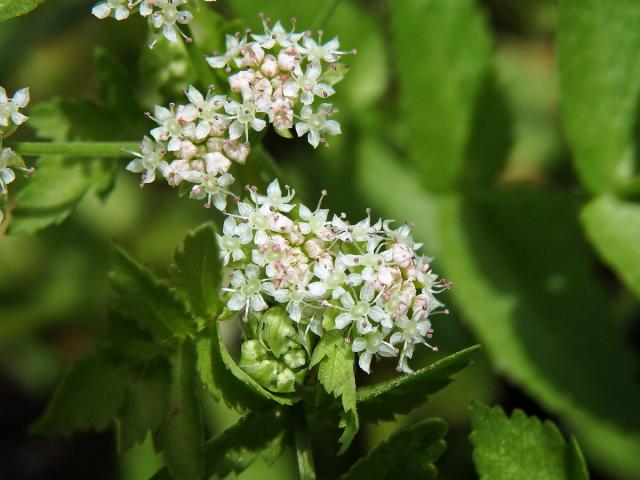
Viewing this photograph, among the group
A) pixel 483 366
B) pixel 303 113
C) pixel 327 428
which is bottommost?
pixel 327 428

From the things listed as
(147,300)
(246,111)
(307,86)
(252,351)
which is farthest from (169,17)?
(252,351)

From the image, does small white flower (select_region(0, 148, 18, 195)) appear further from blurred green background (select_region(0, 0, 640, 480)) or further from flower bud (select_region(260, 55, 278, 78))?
flower bud (select_region(260, 55, 278, 78))

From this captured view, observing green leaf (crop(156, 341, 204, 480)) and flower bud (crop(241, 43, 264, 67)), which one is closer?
green leaf (crop(156, 341, 204, 480))

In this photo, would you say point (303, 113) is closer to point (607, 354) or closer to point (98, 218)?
point (607, 354)

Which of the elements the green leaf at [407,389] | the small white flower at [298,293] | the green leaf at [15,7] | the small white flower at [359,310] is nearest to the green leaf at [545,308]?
the green leaf at [407,389]

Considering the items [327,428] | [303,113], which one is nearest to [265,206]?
[303,113]

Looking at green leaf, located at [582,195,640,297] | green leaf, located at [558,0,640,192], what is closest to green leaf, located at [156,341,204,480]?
green leaf, located at [582,195,640,297]
